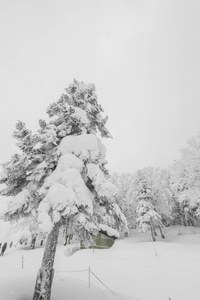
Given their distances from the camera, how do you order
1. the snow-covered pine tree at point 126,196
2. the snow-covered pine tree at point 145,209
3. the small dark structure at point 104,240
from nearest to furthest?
the small dark structure at point 104,240 < the snow-covered pine tree at point 145,209 < the snow-covered pine tree at point 126,196

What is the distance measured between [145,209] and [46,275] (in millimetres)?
22364

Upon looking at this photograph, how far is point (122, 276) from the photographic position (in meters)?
13.5

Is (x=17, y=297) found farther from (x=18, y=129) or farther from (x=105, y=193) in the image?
(x=18, y=129)

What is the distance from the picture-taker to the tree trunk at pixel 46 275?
660 centimetres

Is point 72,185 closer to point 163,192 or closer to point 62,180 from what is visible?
point 62,180

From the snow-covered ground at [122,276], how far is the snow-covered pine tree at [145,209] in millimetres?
5792

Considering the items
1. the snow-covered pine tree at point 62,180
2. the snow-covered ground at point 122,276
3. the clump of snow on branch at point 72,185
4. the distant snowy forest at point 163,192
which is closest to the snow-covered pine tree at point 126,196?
the distant snowy forest at point 163,192

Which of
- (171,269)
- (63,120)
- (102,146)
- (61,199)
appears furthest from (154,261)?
(63,120)

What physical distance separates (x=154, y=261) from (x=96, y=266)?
5.54m

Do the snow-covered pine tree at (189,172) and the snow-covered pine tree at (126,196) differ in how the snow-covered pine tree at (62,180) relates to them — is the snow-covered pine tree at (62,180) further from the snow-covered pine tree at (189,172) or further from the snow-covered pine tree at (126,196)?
the snow-covered pine tree at (126,196)

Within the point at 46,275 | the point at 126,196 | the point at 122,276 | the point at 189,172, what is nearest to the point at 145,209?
the point at 126,196

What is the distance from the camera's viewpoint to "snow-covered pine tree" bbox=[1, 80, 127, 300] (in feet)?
21.5

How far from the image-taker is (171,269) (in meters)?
13.7

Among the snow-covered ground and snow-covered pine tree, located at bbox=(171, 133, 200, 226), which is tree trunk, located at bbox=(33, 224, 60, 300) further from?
snow-covered pine tree, located at bbox=(171, 133, 200, 226)
